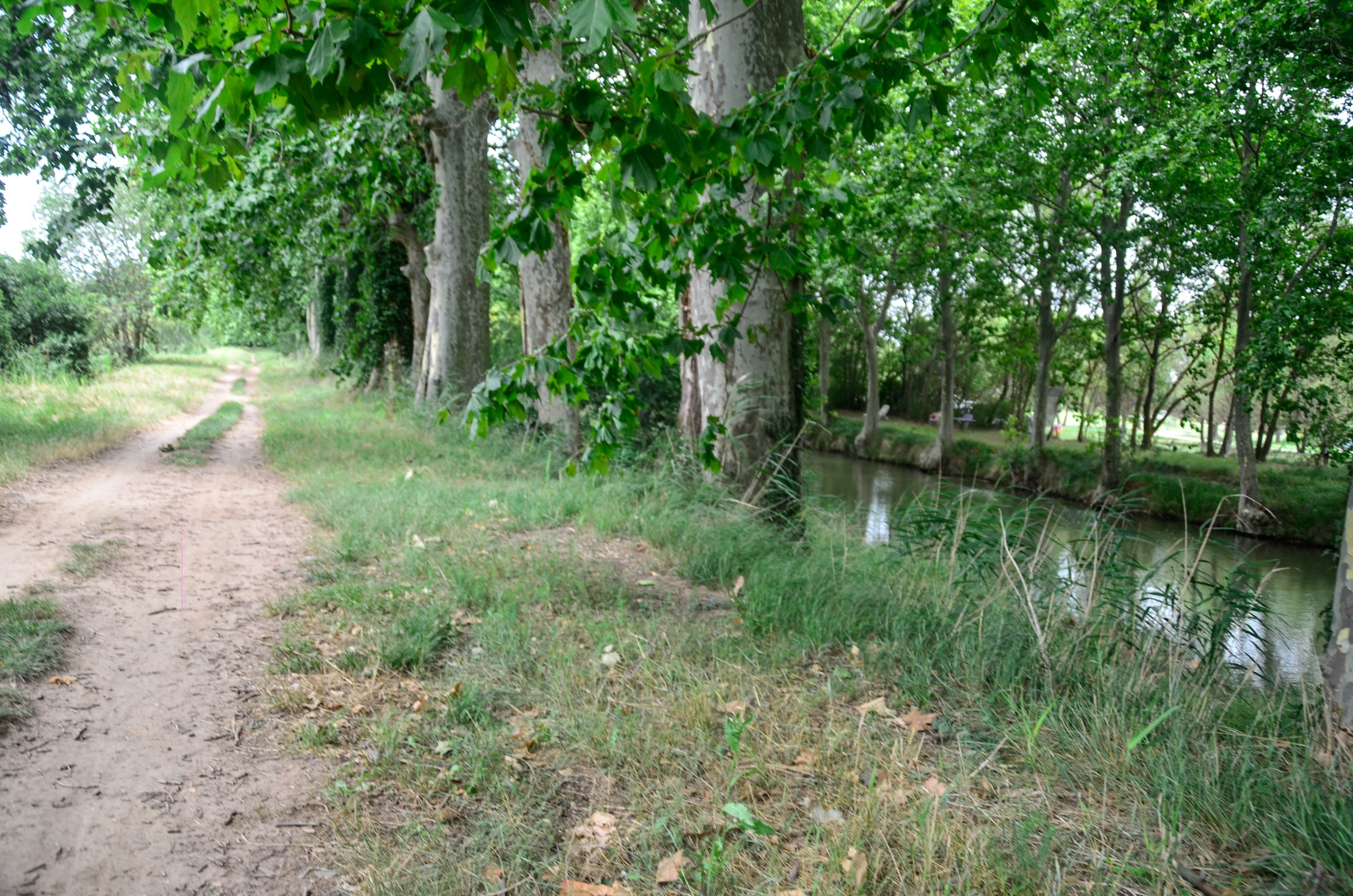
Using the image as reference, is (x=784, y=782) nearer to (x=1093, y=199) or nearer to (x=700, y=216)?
(x=700, y=216)

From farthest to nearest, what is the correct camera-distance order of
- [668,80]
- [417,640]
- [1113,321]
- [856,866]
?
[1113,321]
[417,640]
[668,80]
[856,866]

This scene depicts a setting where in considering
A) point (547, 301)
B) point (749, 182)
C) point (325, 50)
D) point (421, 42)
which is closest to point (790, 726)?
point (421, 42)

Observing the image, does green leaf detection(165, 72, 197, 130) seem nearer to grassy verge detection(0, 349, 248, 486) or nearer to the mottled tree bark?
grassy verge detection(0, 349, 248, 486)

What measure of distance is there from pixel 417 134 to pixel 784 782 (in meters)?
13.6

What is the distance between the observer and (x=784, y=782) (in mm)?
3246

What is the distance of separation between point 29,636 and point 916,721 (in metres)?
4.54

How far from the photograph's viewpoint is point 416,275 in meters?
17.6

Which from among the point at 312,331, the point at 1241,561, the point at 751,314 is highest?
the point at 312,331

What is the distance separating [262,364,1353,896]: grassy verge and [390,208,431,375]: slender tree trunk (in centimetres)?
1205

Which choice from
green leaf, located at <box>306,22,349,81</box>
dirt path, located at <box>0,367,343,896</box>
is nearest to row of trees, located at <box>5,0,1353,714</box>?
green leaf, located at <box>306,22,349,81</box>

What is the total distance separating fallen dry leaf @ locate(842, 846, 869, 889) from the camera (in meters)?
2.61

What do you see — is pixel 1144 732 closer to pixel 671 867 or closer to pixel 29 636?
pixel 671 867

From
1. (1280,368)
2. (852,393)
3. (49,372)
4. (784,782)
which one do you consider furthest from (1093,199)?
(49,372)

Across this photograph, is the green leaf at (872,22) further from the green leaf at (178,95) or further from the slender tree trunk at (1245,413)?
the slender tree trunk at (1245,413)
